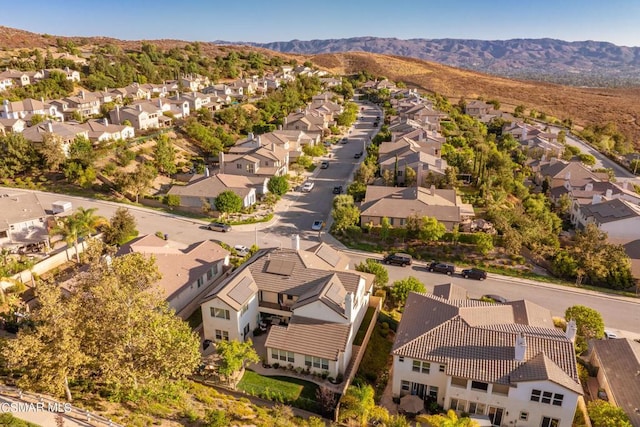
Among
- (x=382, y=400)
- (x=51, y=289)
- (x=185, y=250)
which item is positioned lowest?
(x=382, y=400)

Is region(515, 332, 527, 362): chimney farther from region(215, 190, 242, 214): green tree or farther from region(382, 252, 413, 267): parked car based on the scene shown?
region(215, 190, 242, 214): green tree

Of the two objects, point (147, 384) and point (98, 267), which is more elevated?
point (98, 267)

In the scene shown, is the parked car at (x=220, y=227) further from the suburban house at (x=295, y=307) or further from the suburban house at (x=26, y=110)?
the suburban house at (x=26, y=110)

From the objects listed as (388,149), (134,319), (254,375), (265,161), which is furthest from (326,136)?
(134,319)

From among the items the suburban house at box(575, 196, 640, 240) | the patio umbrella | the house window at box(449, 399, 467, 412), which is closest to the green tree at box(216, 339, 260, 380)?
the patio umbrella

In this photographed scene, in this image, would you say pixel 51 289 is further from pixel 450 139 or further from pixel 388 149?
pixel 450 139

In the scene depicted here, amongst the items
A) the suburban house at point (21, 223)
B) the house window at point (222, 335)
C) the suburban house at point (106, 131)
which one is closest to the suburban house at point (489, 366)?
the house window at point (222, 335)

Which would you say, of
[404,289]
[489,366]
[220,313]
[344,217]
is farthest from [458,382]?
[344,217]
